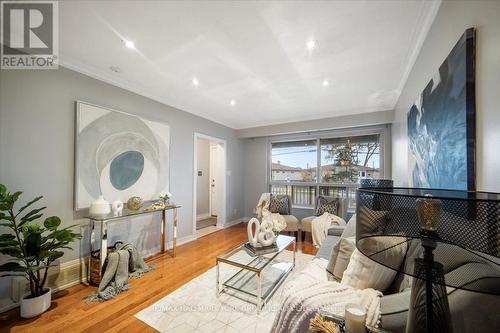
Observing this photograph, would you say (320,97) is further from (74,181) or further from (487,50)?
(74,181)

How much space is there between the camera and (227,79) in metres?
2.65

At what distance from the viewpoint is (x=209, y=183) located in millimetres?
6094

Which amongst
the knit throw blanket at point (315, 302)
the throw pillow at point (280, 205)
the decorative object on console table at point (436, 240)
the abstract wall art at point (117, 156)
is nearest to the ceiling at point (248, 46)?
the abstract wall art at point (117, 156)

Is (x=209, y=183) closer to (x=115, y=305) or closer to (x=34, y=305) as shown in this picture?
(x=115, y=305)

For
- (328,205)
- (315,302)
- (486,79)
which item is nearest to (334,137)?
(328,205)

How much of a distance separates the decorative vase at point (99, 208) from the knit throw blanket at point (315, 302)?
2.22 metres

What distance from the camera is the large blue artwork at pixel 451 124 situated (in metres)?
0.97

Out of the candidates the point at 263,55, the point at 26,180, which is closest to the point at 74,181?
the point at 26,180

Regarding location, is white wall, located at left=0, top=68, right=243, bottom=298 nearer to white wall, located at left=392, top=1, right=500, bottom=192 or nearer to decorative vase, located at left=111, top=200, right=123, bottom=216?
decorative vase, located at left=111, top=200, right=123, bottom=216

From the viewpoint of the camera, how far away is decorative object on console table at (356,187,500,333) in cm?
49

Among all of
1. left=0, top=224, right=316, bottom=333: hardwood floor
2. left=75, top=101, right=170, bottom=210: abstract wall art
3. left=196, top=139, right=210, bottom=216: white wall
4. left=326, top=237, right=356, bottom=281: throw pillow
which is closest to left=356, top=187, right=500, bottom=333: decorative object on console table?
left=326, top=237, right=356, bottom=281: throw pillow

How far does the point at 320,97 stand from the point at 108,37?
2.90 m

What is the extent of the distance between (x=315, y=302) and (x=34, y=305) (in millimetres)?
2468

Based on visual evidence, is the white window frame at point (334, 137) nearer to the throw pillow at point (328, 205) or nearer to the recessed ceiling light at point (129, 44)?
the throw pillow at point (328, 205)
